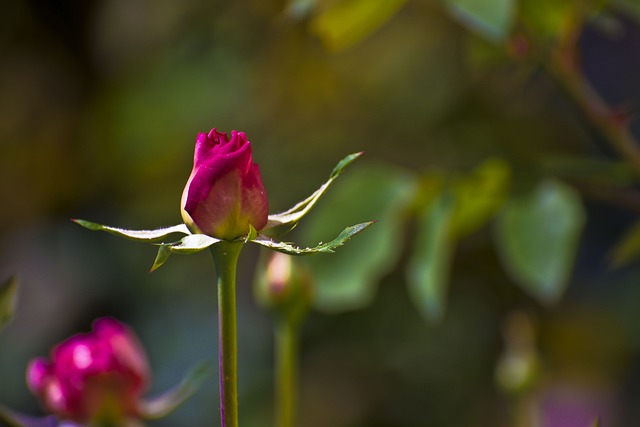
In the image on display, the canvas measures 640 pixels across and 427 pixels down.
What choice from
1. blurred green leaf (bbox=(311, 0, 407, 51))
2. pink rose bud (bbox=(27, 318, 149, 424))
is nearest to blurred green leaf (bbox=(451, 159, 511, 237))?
blurred green leaf (bbox=(311, 0, 407, 51))

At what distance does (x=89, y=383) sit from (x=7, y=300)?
5.1 inches

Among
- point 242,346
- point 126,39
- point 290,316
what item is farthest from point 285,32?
point 290,316

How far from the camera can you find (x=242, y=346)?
1.72m

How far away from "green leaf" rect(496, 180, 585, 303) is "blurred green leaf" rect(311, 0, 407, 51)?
18cm

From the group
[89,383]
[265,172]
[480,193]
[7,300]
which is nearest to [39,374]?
[89,383]

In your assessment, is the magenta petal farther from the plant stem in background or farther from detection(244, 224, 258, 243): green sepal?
the plant stem in background

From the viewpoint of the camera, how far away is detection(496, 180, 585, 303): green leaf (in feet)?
2.35

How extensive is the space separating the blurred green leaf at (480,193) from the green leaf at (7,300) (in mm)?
386

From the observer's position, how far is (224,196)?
35cm

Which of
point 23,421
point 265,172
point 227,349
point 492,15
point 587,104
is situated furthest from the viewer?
point 265,172

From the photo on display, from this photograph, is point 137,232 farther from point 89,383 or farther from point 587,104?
point 587,104

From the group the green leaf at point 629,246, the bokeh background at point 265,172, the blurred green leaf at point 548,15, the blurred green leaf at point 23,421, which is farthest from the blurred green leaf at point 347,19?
the bokeh background at point 265,172

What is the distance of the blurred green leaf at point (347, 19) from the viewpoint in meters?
0.70

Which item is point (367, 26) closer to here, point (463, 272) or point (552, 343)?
point (463, 272)
